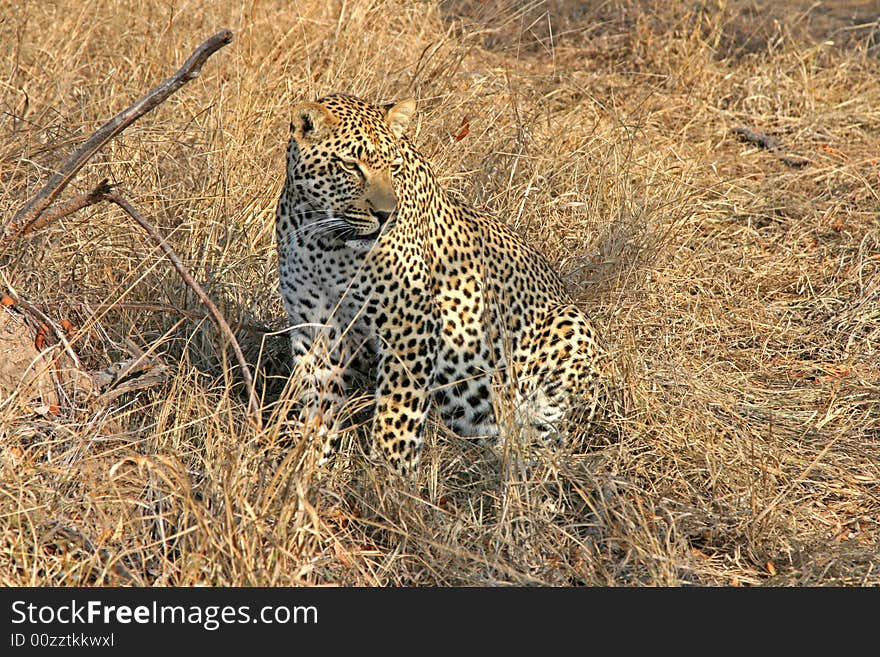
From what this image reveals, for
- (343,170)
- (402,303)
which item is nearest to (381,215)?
(343,170)

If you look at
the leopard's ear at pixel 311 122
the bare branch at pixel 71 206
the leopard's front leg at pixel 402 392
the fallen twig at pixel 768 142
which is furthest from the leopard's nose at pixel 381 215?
the fallen twig at pixel 768 142

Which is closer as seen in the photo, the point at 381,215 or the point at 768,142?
the point at 381,215

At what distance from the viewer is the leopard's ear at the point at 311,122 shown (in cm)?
467

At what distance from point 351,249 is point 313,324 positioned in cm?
37

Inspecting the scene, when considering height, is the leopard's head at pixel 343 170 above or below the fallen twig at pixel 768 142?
above

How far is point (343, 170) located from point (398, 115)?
1.74ft

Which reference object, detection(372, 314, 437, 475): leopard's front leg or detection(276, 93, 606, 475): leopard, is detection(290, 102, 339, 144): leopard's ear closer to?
detection(276, 93, 606, 475): leopard

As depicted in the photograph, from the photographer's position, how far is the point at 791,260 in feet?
24.6

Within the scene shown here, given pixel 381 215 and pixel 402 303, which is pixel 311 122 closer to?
pixel 381 215

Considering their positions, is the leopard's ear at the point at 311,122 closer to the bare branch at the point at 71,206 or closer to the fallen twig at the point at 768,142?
the bare branch at the point at 71,206

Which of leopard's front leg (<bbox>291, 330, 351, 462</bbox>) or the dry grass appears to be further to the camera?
leopard's front leg (<bbox>291, 330, 351, 462</bbox>)

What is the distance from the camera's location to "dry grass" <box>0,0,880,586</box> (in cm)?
427

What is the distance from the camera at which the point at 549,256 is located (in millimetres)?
6891

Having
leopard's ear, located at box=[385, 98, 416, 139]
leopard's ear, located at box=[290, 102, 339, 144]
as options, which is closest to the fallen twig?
leopard's ear, located at box=[385, 98, 416, 139]
